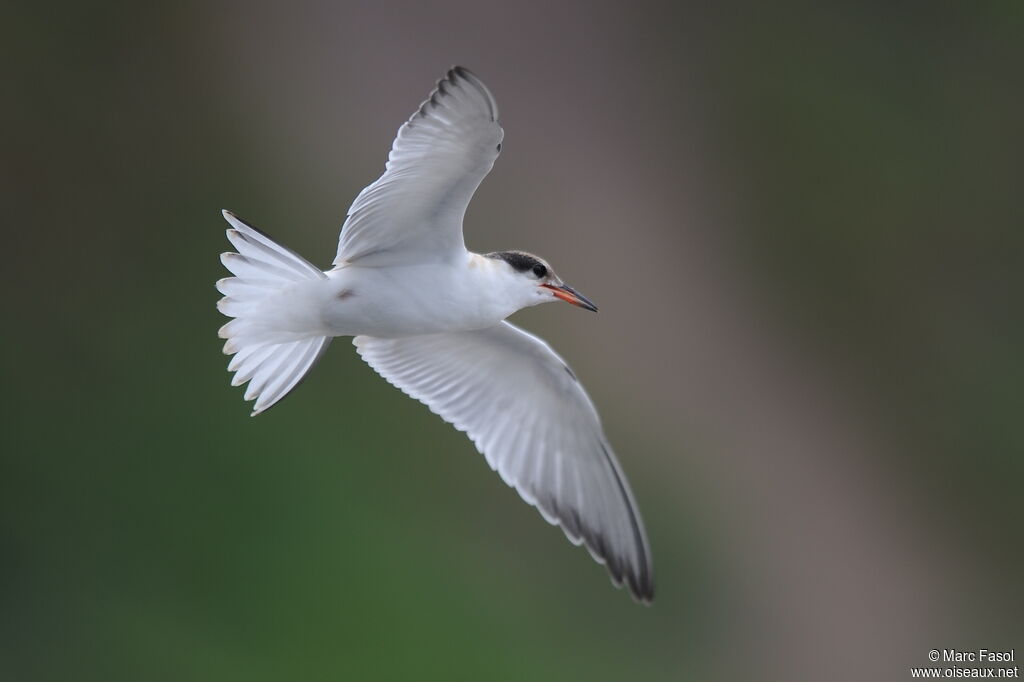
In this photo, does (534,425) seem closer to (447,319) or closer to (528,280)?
(528,280)

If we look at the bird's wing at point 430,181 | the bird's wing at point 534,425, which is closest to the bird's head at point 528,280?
the bird's wing at point 430,181

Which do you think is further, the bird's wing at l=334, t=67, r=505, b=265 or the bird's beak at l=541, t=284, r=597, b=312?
the bird's beak at l=541, t=284, r=597, b=312

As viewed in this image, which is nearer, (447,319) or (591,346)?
(447,319)

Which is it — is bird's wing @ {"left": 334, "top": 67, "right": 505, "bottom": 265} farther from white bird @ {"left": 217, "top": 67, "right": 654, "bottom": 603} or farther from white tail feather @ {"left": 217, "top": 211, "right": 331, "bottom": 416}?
white tail feather @ {"left": 217, "top": 211, "right": 331, "bottom": 416}

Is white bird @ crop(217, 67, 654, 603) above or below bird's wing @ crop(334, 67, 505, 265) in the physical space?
below

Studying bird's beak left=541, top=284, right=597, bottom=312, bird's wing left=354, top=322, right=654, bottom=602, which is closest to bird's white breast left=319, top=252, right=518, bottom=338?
bird's beak left=541, top=284, right=597, bottom=312

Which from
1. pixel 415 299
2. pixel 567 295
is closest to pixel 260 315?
pixel 415 299

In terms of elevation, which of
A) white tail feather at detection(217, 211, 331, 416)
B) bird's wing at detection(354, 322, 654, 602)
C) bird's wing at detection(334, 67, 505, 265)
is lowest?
bird's wing at detection(354, 322, 654, 602)
